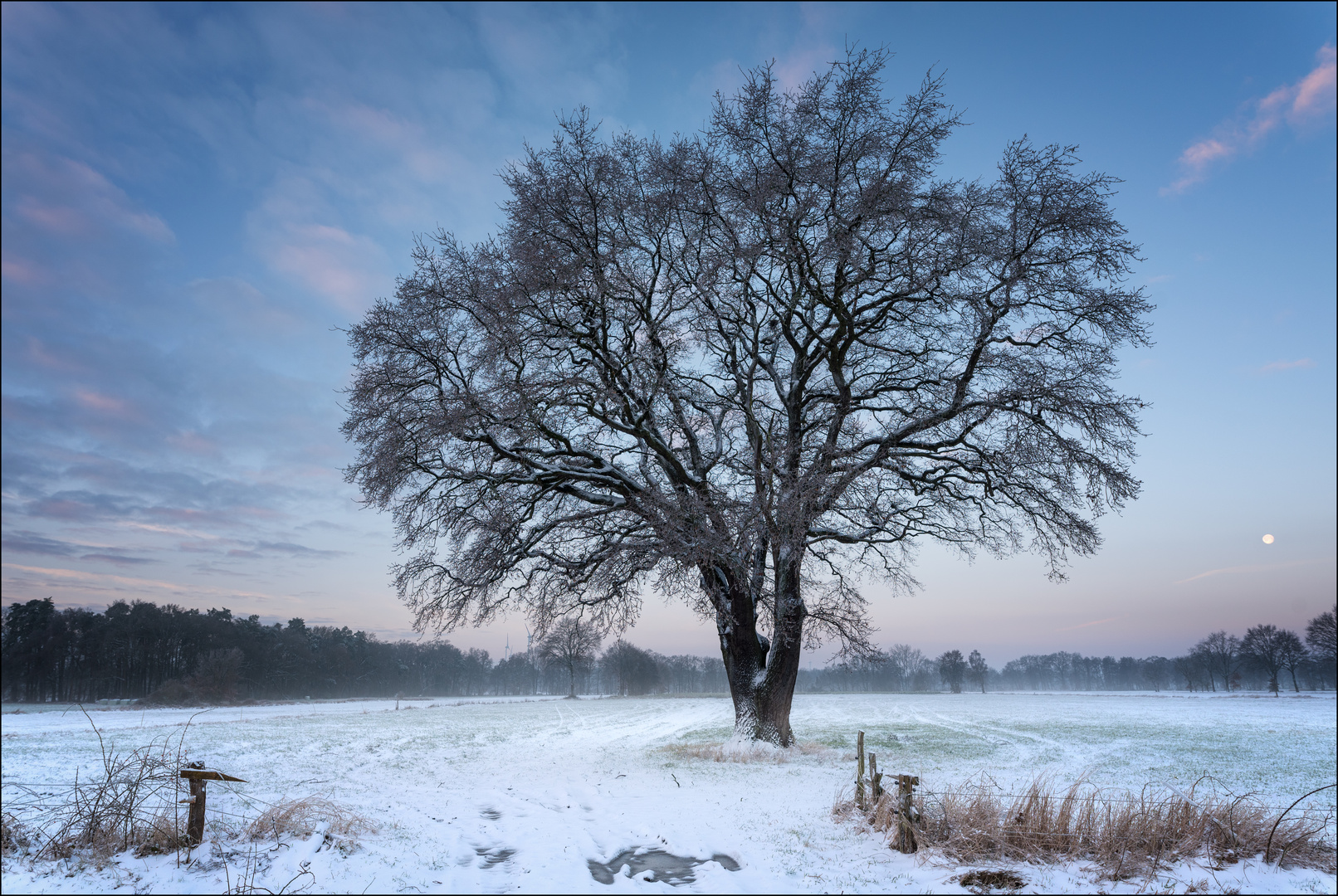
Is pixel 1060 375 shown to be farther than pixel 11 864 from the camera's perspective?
Yes

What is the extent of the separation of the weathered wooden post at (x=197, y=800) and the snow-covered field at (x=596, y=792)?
0.19m

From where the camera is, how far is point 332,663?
9550cm

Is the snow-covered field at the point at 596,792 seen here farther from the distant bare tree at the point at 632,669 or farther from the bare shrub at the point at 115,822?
the distant bare tree at the point at 632,669

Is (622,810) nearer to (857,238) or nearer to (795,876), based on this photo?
(795,876)

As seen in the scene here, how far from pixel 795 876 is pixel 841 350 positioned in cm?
1156

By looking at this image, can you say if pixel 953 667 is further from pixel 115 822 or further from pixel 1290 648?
pixel 115 822

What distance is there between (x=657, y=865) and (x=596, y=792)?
455 centimetres

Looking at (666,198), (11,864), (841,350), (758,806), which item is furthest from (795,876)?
(666,198)

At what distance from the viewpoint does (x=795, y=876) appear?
5953 mm

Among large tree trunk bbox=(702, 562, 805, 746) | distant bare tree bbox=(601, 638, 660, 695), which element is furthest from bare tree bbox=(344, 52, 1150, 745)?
distant bare tree bbox=(601, 638, 660, 695)

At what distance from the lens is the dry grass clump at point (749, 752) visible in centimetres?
1340

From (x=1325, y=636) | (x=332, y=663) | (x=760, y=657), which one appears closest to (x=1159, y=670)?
(x=1325, y=636)

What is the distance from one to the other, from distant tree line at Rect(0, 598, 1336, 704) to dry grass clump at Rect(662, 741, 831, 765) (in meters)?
2.18

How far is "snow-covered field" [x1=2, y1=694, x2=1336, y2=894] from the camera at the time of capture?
5711mm
